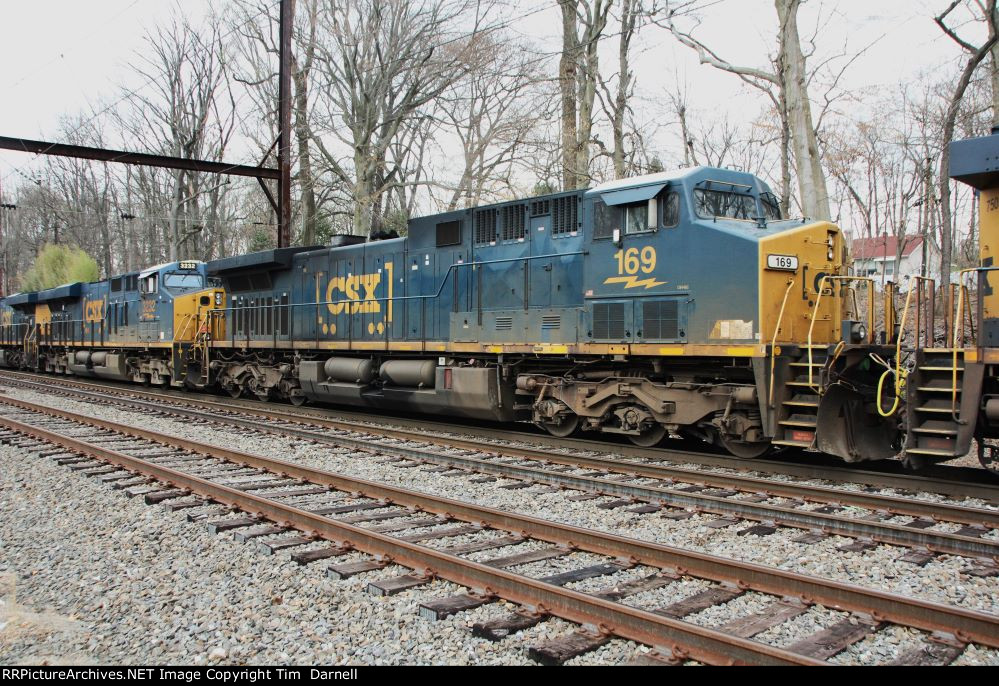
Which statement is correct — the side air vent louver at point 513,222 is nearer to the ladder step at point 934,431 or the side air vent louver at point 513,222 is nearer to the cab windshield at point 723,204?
the cab windshield at point 723,204

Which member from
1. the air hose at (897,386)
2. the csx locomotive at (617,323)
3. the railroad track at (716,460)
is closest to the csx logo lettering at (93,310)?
the csx locomotive at (617,323)

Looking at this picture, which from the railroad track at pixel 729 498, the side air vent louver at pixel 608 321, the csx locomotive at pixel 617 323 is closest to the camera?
the railroad track at pixel 729 498

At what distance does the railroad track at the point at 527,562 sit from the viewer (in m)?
3.69

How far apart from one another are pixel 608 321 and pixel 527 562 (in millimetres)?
5042

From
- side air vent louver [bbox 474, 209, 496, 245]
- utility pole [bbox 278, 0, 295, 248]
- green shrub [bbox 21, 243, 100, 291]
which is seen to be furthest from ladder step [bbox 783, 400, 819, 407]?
green shrub [bbox 21, 243, 100, 291]

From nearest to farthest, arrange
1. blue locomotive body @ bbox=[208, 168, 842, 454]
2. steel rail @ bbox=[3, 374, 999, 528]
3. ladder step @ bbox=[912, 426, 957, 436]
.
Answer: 1. steel rail @ bbox=[3, 374, 999, 528]
2. ladder step @ bbox=[912, 426, 957, 436]
3. blue locomotive body @ bbox=[208, 168, 842, 454]

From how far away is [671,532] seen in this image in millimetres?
5980

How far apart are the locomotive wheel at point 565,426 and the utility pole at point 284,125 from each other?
479 inches

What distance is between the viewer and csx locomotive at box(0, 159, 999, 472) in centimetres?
809

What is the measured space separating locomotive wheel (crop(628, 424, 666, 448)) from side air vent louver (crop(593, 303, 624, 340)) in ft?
4.19

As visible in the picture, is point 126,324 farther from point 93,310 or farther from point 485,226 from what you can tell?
point 485,226

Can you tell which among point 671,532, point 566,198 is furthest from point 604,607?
point 566,198

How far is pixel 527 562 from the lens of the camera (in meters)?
5.09

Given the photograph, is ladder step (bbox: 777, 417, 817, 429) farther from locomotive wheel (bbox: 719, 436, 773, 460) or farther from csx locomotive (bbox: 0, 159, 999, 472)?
locomotive wheel (bbox: 719, 436, 773, 460)
